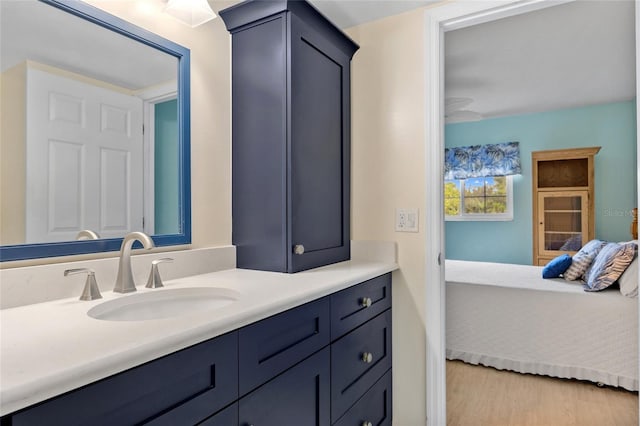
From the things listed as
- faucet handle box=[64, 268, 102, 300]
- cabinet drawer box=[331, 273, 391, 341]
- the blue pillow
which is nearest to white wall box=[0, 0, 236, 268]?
faucet handle box=[64, 268, 102, 300]

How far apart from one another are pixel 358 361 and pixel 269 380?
62cm

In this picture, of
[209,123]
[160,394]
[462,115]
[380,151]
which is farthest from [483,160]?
[160,394]

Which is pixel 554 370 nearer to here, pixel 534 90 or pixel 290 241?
pixel 290 241

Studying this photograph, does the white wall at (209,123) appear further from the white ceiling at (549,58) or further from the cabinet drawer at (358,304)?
the white ceiling at (549,58)

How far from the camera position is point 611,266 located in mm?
2553

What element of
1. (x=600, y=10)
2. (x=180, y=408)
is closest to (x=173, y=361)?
(x=180, y=408)

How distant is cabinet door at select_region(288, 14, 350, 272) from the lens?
1.63 m

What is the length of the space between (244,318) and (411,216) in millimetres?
1168

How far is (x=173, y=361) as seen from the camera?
0.81 m

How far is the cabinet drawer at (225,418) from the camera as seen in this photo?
89 centimetres

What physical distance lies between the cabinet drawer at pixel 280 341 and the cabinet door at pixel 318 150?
35 cm

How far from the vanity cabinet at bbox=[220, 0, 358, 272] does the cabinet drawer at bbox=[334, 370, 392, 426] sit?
601 mm

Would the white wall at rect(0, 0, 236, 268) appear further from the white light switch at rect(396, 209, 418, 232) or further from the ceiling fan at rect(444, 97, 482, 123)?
the ceiling fan at rect(444, 97, 482, 123)

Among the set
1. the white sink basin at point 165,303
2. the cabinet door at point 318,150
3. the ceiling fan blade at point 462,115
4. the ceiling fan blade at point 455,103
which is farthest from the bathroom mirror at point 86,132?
the ceiling fan blade at point 462,115
